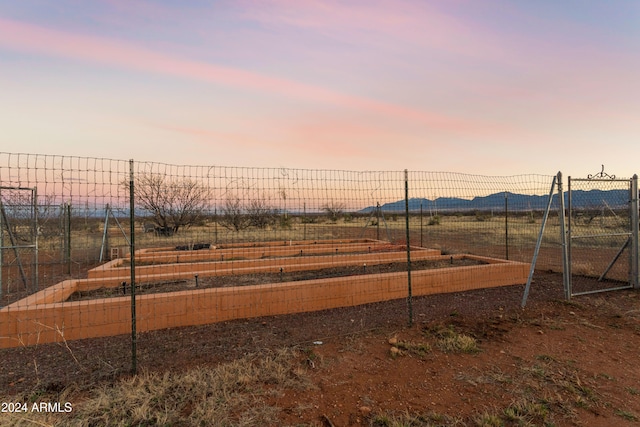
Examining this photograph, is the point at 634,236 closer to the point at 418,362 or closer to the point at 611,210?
the point at 611,210

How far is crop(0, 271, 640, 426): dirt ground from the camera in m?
3.04

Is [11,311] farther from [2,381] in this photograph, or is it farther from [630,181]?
[630,181]

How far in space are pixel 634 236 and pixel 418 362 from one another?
6910 millimetres

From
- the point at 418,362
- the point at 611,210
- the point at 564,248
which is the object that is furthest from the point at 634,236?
the point at 418,362

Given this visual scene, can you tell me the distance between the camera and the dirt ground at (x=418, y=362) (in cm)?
304

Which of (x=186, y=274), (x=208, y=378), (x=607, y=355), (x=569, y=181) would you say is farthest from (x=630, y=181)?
(x=186, y=274)

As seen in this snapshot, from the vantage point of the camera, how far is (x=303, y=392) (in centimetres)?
333

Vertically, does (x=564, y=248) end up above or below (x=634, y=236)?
below

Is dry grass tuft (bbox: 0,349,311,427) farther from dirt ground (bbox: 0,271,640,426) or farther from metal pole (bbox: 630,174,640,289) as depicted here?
metal pole (bbox: 630,174,640,289)

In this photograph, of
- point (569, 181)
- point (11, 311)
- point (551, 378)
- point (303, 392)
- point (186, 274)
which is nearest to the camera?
point (303, 392)

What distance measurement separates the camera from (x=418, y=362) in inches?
157

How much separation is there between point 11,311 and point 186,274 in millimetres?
3016

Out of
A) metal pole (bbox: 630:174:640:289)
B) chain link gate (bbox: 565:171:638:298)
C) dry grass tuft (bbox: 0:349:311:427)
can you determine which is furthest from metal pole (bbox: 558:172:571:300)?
dry grass tuft (bbox: 0:349:311:427)

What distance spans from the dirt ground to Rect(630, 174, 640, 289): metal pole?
1825mm
